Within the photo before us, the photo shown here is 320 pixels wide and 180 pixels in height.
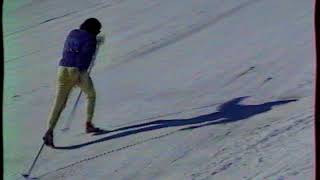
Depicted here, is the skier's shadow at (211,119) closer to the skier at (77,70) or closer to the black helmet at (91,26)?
the skier at (77,70)

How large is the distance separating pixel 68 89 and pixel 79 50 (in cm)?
23

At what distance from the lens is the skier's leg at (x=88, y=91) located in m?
3.42

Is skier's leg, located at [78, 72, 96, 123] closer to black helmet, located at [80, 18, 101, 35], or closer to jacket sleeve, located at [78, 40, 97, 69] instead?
jacket sleeve, located at [78, 40, 97, 69]

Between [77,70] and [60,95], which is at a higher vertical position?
[77,70]

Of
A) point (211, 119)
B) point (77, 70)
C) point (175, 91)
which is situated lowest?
point (211, 119)

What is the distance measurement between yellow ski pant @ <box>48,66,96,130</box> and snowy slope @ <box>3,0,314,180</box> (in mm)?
39

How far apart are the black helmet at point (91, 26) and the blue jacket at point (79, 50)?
0.03 m

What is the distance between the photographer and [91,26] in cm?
348

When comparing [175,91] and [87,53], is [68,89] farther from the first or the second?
[175,91]

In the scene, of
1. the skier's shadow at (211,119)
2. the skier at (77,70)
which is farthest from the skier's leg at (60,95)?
the skier's shadow at (211,119)

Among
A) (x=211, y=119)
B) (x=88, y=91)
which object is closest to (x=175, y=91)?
(x=211, y=119)

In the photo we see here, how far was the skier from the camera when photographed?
3.39 m

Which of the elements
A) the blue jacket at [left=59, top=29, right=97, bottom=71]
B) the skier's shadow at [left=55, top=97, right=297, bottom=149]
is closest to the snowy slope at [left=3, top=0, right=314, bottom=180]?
the skier's shadow at [left=55, top=97, right=297, bottom=149]

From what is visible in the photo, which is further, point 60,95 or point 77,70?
point 60,95
